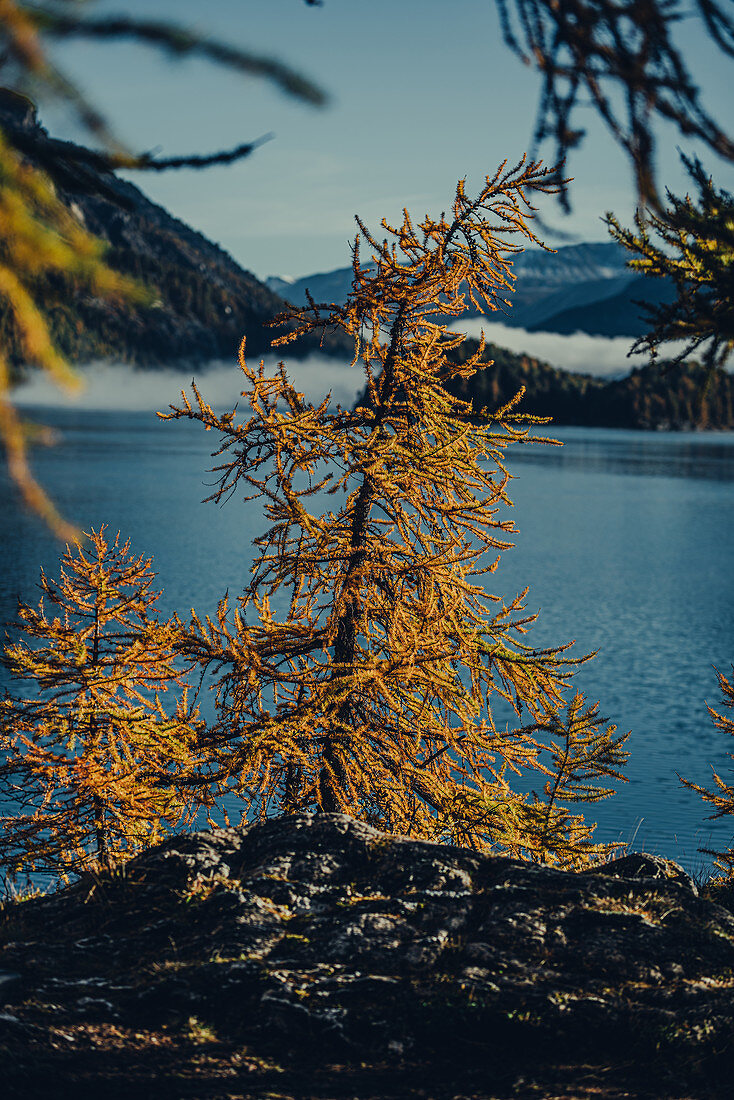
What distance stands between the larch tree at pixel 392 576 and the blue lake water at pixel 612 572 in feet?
7.77

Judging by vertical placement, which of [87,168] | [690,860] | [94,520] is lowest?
[690,860]

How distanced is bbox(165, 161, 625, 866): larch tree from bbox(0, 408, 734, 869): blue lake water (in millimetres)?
2369

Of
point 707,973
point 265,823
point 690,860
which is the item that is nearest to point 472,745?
point 265,823

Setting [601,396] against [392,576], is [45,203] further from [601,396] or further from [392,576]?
[601,396]

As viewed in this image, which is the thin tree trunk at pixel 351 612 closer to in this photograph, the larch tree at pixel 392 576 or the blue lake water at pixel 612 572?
the larch tree at pixel 392 576

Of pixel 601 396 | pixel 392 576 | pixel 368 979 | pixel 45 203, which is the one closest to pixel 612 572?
pixel 392 576

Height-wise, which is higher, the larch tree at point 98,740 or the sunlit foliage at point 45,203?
the sunlit foliage at point 45,203

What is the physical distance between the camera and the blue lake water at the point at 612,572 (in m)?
21.8

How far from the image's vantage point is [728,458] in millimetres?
133875

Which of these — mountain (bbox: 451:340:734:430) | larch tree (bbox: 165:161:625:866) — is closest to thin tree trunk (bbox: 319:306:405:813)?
larch tree (bbox: 165:161:625:866)

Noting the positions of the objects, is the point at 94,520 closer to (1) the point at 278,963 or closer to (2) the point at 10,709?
(2) the point at 10,709

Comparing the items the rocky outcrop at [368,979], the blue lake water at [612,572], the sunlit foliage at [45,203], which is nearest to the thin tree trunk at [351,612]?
the rocky outcrop at [368,979]

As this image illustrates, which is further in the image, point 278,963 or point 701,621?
point 701,621

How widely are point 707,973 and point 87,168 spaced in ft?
18.9
